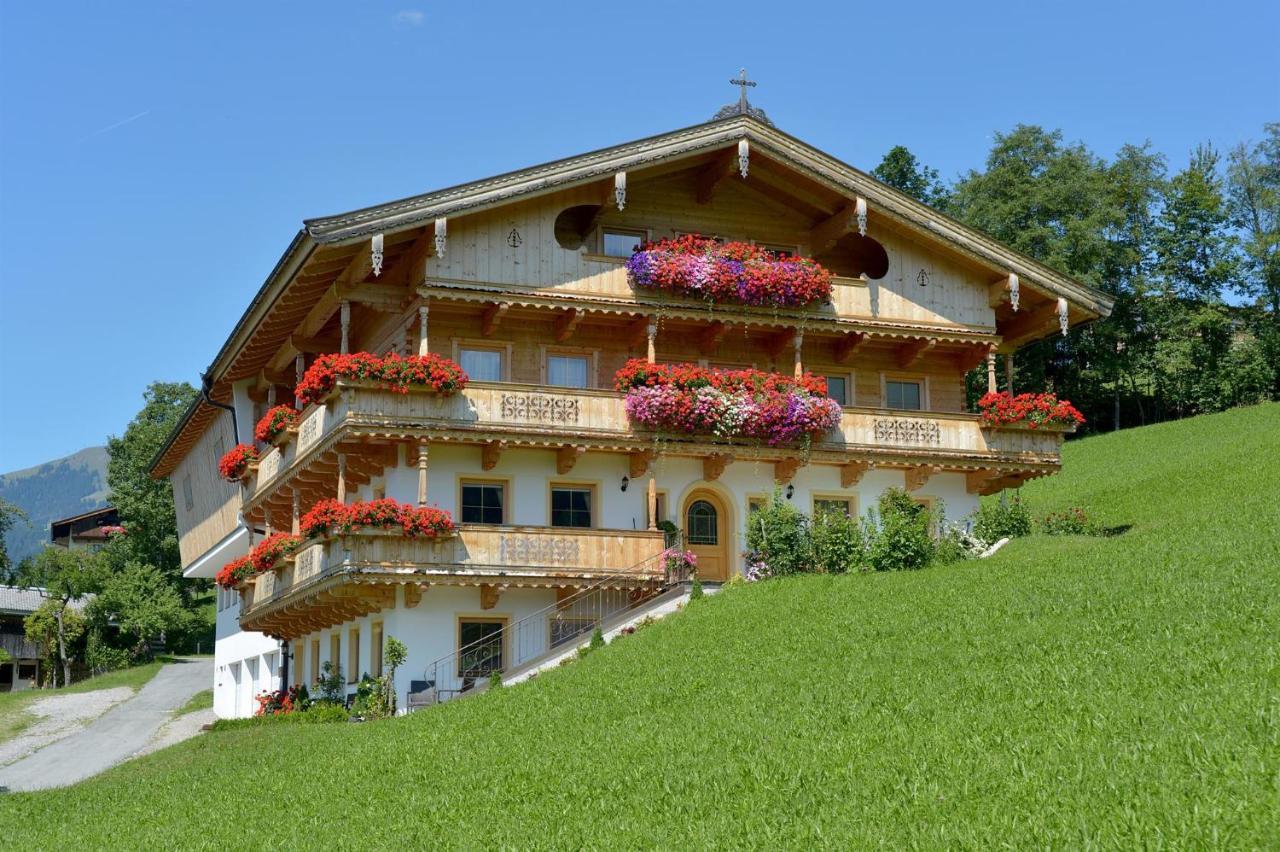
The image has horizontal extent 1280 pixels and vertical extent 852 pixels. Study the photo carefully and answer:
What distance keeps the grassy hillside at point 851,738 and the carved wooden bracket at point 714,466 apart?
5.60 m

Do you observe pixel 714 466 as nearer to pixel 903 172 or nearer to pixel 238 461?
pixel 238 461

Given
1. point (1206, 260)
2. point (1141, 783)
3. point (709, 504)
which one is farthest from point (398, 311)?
point (1206, 260)

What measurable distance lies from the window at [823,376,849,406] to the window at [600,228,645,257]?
5.73m

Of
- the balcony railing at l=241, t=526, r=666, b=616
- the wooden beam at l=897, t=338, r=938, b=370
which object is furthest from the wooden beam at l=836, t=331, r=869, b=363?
the balcony railing at l=241, t=526, r=666, b=616

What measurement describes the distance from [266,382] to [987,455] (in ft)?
62.7

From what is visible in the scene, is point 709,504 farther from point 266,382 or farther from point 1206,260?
point 1206,260

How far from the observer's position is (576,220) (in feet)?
115

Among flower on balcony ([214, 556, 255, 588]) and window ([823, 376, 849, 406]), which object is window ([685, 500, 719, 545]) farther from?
flower on balcony ([214, 556, 255, 588])

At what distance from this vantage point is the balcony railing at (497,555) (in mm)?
29734

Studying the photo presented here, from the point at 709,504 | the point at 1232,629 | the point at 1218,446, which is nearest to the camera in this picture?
the point at 1232,629

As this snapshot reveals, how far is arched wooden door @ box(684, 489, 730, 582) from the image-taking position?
34.4 metres

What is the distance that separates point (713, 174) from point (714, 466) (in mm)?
6786

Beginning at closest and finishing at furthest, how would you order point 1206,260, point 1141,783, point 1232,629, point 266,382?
point 1141,783 → point 1232,629 → point 266,382 → point 1206,260

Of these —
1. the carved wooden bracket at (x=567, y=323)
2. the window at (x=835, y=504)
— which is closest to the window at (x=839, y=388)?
the window at (x=835, y=504)
